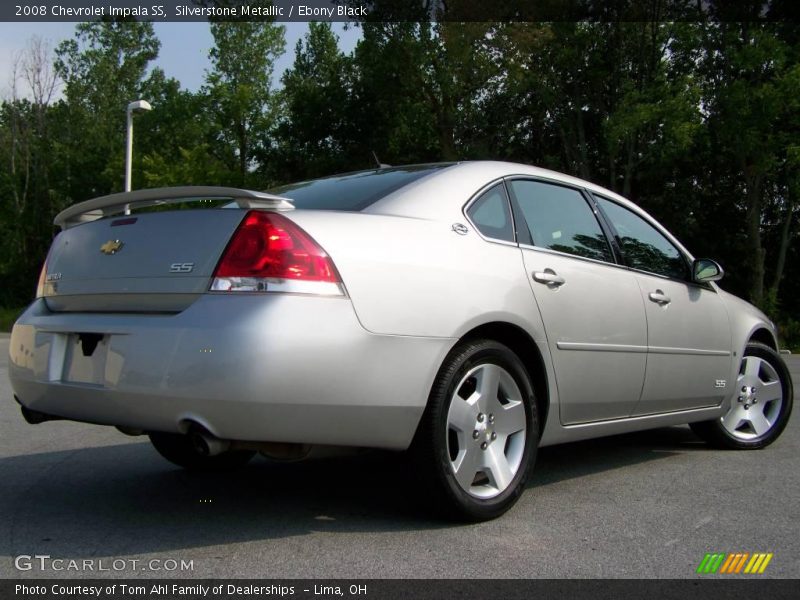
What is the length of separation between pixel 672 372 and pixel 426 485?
1.99 meters

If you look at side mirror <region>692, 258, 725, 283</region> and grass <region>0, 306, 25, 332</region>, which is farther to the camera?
grass <region>0, 306, 25, 332</region>

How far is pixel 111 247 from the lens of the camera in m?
3.59

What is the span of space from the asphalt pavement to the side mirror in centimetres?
109

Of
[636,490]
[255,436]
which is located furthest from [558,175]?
[255,436]

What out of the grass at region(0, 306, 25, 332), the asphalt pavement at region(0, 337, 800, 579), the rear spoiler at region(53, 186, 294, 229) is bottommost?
the grass at region(0, 306, 25, 332)

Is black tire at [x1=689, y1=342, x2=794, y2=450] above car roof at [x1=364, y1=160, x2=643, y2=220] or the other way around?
the other way around

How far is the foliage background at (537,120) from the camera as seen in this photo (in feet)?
82.3

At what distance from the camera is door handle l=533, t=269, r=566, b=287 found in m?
3.96

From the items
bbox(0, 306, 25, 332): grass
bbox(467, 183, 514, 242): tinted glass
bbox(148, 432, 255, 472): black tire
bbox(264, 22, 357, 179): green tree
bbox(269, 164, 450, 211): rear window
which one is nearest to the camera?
bbox(269, 164, 450, 211): rear window

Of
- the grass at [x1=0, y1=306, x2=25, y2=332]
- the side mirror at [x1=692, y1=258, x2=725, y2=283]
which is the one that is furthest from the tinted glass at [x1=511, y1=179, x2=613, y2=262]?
the grass at [x1=0, y1=306, x2=25, y2=332]

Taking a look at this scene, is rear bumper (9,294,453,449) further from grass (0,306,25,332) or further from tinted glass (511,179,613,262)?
grass (0,306,25,332)

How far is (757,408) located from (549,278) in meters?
2.53

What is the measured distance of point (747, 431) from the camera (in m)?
5.74

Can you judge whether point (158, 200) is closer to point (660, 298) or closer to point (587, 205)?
point (587, 205)
